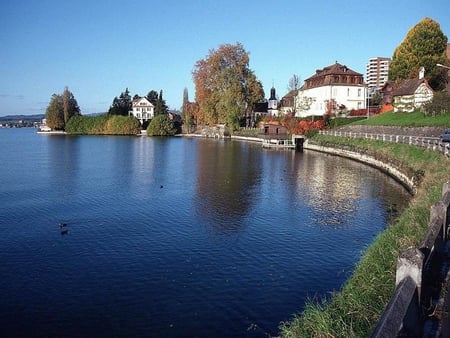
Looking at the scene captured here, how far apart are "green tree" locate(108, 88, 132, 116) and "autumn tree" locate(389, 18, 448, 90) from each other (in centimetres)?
9645

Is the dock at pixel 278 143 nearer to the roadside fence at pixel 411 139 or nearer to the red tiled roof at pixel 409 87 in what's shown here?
the roadside fence at pixel 411 139

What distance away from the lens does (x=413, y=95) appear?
5659 centimetres

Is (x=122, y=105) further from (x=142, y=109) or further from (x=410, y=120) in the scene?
(x=410, y=120)

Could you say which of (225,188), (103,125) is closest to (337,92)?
(225,188)

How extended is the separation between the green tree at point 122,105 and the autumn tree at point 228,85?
173 feet

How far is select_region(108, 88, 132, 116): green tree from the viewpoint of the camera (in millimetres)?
139375

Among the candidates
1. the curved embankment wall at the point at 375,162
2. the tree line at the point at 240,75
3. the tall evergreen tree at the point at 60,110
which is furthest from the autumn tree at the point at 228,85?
the tall evergreen tree at the point at 60,110

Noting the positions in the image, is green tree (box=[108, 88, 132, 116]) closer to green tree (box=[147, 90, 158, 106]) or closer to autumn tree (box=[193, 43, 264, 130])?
green tree (box=[147, 90, 158, 106])

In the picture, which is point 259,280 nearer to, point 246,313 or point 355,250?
point 246,313

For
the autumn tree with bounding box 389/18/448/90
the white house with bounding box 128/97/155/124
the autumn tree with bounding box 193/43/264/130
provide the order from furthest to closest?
the white house with bounding box 128/97/155/124 < the autumn tree with bounding box 193/43/264/130 < the autumn tree with bounding box 389/18/448/90

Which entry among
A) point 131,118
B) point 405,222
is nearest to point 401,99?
point 405,222

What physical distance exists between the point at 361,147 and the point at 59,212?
122 feet

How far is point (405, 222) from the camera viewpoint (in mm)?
14617

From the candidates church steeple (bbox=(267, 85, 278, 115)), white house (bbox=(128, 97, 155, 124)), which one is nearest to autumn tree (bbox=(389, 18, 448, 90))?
church steeple (bbox=(267, 85, 278, 115))
